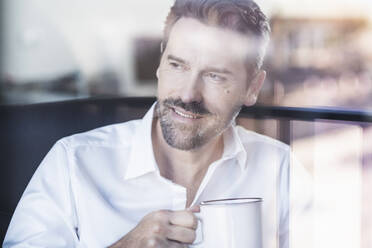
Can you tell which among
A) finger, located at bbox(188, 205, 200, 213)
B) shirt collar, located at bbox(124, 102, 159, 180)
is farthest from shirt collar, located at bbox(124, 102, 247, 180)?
finger, located at bbox(188, 205, 200, 213)

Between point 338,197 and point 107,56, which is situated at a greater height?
point 107,56

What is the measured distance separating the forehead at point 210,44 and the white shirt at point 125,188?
0.13 metres

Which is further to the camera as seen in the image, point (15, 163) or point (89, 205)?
point (15, 163)

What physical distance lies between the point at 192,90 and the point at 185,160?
14 cm

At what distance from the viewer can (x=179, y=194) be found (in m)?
1.04

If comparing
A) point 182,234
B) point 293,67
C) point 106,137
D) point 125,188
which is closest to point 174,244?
point 182,234

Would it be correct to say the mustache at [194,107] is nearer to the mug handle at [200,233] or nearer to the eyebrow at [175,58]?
the eyebrow at [175,58]

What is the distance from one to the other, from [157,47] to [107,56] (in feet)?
0.36

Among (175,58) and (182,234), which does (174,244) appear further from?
(175,58)

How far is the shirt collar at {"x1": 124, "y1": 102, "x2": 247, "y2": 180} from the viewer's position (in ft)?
3.45

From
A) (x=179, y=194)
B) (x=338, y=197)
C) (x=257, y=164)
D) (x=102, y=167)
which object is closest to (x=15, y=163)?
(x=102, y=167)

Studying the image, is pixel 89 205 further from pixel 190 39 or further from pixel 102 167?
pixel 190 39

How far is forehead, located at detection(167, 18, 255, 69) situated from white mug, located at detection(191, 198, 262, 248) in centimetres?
26

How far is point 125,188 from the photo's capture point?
1050 millimetres
